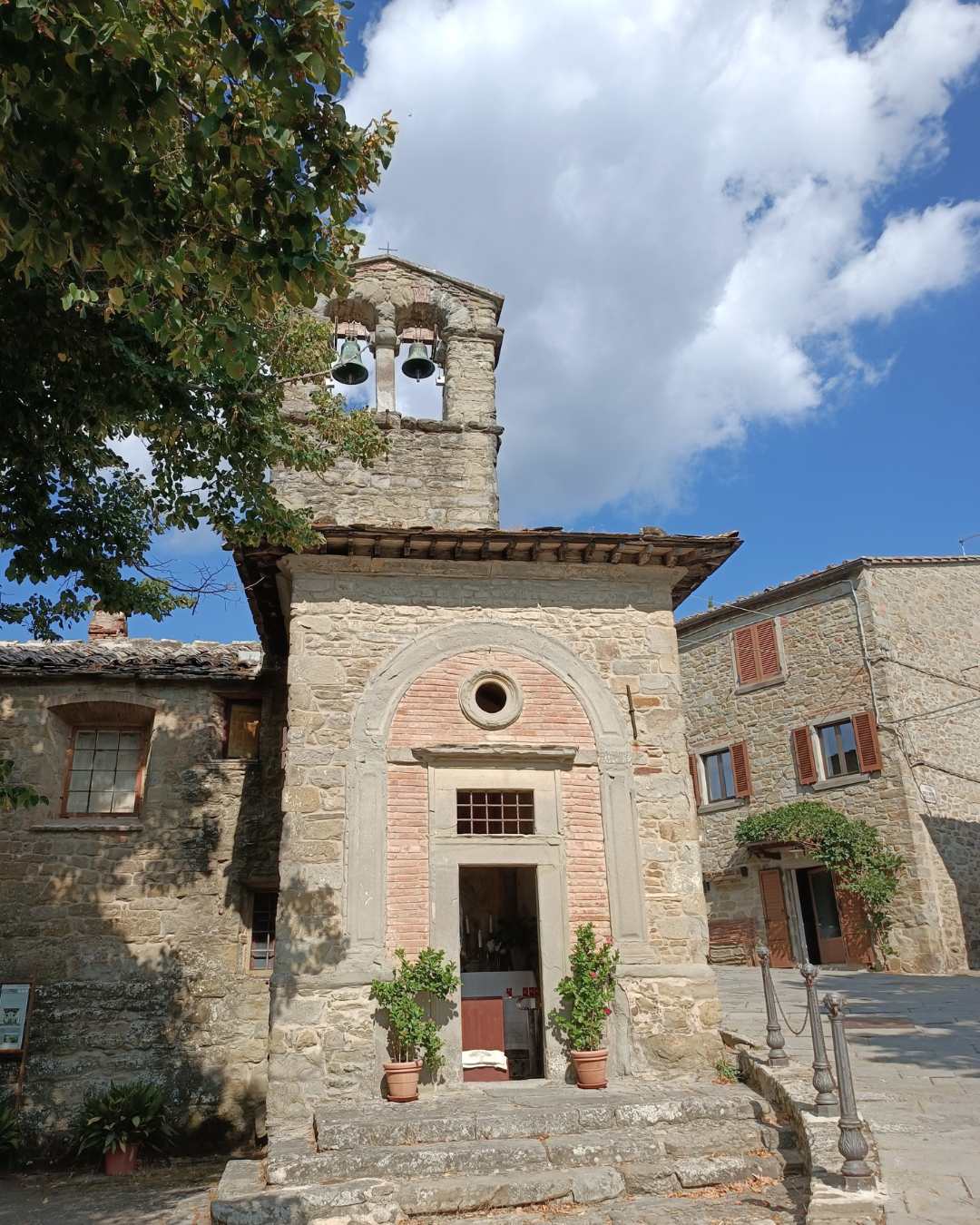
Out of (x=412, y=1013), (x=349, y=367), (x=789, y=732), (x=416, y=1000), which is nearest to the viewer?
(x=412, y=1013)

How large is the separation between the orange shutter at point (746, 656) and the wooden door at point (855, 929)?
16.7 ft

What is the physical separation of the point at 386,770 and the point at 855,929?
13.2 m

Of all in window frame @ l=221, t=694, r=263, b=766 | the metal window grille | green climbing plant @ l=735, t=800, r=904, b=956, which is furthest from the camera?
green climbing plant @ l=735, t=800, r=904, b=956

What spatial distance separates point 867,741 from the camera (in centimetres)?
1911

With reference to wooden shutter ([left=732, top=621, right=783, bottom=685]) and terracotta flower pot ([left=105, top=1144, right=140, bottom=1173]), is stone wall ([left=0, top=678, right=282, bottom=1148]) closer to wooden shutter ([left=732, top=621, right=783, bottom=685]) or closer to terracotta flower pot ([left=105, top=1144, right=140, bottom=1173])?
terracotta flower pot ([left=105, top=1144, right=140, bottom=1173])

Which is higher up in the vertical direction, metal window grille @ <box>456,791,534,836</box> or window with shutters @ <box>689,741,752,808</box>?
window with shutters @ <box>689,741,752,808</box>

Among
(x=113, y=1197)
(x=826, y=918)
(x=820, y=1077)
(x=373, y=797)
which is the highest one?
(x=373, y=797)

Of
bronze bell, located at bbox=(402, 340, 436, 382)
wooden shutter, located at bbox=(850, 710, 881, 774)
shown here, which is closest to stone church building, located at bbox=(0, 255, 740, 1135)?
bronze bell, located at bbox=(402, 340, 436, 382)

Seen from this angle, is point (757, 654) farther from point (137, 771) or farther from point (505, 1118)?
point (505, 1118)

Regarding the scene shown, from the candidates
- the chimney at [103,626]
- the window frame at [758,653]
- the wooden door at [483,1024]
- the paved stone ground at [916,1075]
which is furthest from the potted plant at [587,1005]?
the window frame at [758,653]

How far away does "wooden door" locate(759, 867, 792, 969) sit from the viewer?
1955cm

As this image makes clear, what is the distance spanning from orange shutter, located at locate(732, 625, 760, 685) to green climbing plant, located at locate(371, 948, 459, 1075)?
1471 centimetres

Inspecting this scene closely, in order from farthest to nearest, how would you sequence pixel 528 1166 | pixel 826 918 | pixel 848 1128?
pixel 826 918 → pixel 528 1166 → pixel 848 1128

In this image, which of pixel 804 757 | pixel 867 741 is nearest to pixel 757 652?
pixel 804 757
